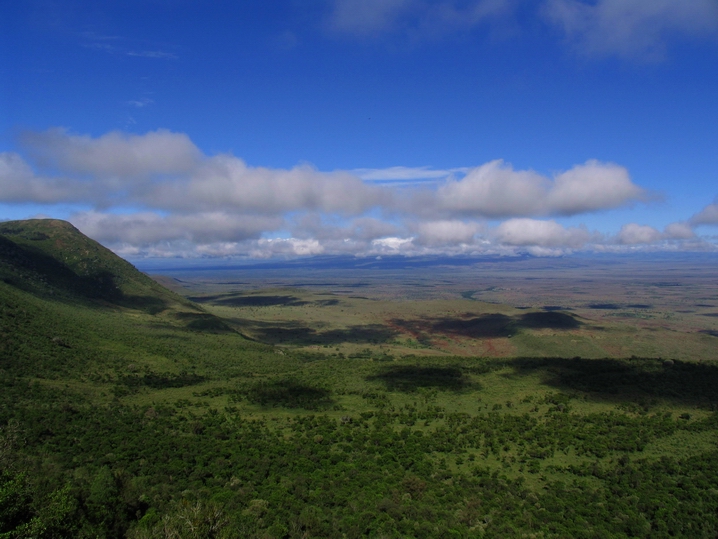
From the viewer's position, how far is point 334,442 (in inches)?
1160

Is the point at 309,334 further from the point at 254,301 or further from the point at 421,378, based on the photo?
the point at 254,301

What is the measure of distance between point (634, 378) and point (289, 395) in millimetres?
35025

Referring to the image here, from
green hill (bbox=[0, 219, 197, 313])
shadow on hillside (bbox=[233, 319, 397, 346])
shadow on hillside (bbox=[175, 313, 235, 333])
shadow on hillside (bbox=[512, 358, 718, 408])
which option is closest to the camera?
shadow on hillside (bbox=[512, 358, 718, 408])

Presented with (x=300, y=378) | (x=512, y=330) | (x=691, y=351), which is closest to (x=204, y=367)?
(x=300, y=378)

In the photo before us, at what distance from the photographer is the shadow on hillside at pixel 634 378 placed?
3878 cm

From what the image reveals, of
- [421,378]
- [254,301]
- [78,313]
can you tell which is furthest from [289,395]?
[254,301]

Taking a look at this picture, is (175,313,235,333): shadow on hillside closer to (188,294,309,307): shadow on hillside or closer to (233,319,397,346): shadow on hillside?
(233,319,397,346): shadow on hillside

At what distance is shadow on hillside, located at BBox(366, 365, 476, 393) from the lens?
44.0 metres

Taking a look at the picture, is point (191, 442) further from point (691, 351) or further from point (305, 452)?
point (691, 351)

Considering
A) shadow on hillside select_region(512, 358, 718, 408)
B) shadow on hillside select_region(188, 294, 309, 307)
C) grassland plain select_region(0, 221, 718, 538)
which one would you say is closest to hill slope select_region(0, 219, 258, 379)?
grassland plain select_region(0, 221, 718, 538)

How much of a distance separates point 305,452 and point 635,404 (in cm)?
2981

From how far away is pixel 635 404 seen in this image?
37156mm

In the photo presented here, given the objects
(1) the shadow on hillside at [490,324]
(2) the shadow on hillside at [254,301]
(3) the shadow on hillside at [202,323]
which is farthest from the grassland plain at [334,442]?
(2) the shadow on hillside at [254,301]

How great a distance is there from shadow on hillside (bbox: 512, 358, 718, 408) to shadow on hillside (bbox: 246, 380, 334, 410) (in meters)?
23.4
